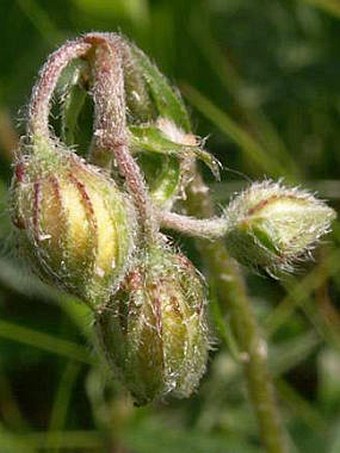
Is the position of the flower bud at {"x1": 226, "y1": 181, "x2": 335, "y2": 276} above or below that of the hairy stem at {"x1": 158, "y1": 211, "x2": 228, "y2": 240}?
below

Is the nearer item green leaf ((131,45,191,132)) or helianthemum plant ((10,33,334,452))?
helianthemum plant ((10,33,334,452))

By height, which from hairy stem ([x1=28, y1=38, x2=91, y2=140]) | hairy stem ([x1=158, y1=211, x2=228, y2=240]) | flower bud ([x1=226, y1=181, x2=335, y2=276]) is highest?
hairy stem ([x1=28, y1=38, x2=91, y2=140])

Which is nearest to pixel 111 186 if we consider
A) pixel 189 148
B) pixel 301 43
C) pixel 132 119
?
pixel 189 148

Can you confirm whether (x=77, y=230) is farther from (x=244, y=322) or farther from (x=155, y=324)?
(x=244, y=322)

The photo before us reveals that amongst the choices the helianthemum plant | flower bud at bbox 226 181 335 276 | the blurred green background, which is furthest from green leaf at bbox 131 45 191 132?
the blurred green background

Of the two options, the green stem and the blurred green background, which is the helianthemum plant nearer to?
the green stem

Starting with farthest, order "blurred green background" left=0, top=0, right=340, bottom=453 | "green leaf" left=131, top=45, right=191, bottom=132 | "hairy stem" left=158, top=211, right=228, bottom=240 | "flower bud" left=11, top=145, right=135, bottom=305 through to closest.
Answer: "blurred green background" left=0, top=0, right=340, bottom=453, "green leaf" left=131, top=45, right=191, bottom=132, "hairy stem" left=158, top=211, right=228, bottom=240, "flower bud" left=11, top=145, right=135, bottom=305

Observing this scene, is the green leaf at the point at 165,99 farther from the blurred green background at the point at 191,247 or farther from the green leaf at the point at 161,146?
the blurred green background at the point at 191,247

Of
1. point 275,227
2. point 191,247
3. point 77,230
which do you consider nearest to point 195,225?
point 275,227
